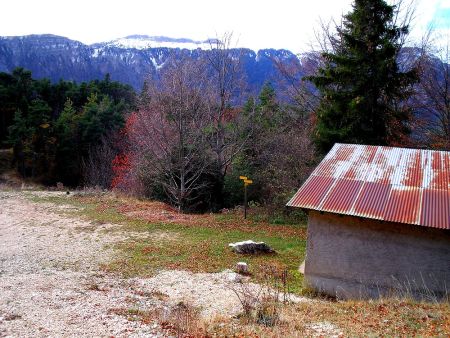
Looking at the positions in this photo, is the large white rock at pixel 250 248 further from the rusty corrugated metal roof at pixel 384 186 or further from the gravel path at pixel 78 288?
the rusty corrugated metal roof at pixel 384 186

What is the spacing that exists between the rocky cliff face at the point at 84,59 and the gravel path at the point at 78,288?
107156 millimetres

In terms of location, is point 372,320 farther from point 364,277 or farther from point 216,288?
point 216,288

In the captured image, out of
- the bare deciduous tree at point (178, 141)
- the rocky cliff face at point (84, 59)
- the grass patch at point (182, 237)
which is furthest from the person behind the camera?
the rocky cliff face at point (84, 59)

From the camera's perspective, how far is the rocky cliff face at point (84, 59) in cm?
12644

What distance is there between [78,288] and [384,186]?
27.9 ft

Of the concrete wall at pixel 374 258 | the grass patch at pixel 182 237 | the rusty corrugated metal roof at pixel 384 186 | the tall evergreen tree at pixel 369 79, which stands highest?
the tall evergreen tree at pixel 369 79

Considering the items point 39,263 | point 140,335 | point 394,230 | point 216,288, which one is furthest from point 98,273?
point 394,230

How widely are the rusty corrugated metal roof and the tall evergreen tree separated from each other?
4648mm

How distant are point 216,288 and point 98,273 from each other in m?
3.57

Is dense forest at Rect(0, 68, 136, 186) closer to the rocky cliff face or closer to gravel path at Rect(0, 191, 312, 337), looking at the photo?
gravel path at Rect(0, 191, 312, 337)

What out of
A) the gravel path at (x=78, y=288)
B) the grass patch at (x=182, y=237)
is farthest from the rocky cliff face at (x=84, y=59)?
the gravel path at (x=78, y=288)

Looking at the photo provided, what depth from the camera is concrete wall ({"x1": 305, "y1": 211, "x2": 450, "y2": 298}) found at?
9.84 meters

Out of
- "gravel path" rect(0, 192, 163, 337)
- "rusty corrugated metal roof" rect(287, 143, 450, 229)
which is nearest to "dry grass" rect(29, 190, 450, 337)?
"gravel path" rect(0, 192, 163, 337)

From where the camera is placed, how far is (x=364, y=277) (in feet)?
34.6
